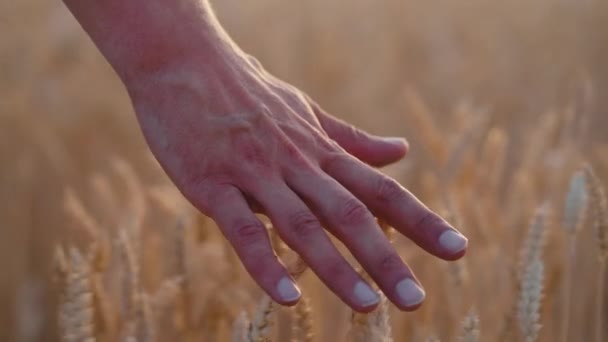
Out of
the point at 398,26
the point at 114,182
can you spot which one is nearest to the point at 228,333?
the point at 114,182

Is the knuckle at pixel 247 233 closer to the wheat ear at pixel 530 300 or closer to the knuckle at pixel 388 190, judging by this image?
the knuckle at pixel 388 190

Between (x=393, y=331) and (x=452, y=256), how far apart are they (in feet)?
1.01

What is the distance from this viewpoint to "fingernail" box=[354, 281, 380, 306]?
27.3 inches

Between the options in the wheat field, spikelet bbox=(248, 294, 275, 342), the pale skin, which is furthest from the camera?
the wheat field

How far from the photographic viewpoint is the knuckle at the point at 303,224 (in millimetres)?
760

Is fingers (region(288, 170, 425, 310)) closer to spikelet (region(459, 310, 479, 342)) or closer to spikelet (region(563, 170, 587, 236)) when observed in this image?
spikelet (region(459, 310, 479, 342))

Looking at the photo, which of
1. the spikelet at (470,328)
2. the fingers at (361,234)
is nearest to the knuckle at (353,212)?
the fingers at (361,234)

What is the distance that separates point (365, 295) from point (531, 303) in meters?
0.16

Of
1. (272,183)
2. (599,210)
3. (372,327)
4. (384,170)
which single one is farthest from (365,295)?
(384,170)

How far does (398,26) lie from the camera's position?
242 cm

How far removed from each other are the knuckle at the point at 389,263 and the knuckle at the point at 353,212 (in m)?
0.04

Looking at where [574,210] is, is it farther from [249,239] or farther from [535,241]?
[249,239]

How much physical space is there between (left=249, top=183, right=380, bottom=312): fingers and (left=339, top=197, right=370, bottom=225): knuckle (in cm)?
2

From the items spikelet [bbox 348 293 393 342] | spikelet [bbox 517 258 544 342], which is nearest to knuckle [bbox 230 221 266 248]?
spikelet [bbox 348 293 393 342]
